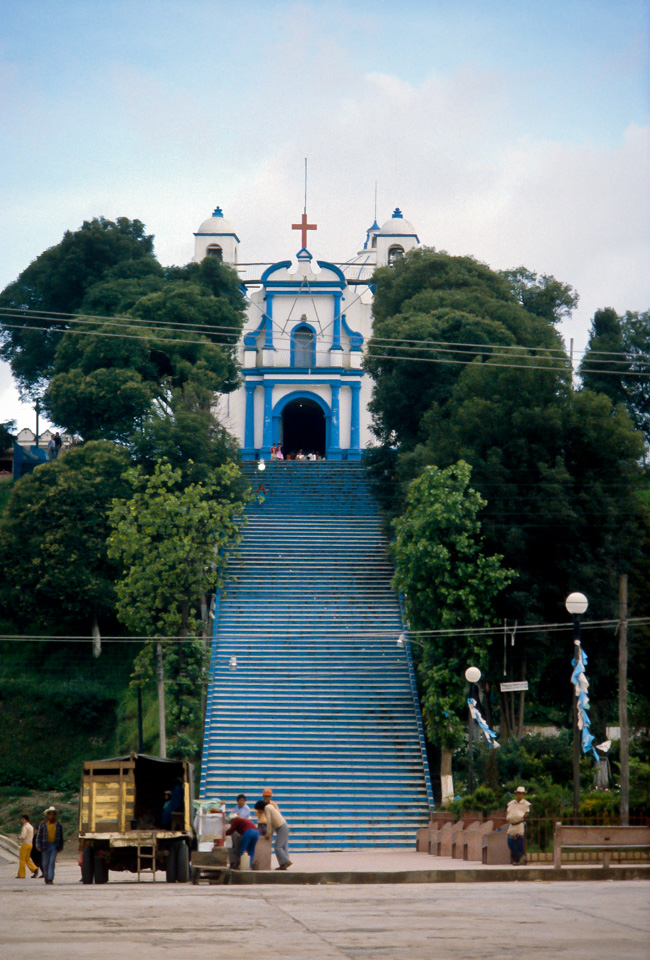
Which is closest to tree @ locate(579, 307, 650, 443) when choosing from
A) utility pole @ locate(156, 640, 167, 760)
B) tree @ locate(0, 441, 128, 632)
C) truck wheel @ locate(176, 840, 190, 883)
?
tree @ locate(0, 441, 128, 632)

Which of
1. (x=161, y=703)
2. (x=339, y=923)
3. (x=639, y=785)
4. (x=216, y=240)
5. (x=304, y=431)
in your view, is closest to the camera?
(x=339, y=923)

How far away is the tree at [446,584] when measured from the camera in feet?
87.0

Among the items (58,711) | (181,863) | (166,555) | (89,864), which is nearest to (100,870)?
(89,864)

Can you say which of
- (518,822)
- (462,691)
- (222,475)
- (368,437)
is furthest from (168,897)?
(368,437)

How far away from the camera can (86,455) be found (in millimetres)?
36406

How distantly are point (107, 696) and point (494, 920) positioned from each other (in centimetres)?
2592

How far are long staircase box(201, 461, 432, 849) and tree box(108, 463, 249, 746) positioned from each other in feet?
2.96

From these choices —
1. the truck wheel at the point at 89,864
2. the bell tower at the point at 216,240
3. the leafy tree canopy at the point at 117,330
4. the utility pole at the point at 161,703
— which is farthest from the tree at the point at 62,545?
the bell tower at the point at 216,240

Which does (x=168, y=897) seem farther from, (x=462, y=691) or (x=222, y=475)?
(x=222, y=475)

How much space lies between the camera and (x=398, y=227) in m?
59.4

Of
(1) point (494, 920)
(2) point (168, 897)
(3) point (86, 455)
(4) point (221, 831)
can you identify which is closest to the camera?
(1) point (494, 920)

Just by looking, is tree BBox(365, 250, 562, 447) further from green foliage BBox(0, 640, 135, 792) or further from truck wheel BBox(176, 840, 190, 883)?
truck wheel BBox(176, 840, 190, 883)

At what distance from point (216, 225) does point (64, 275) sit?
12.1 m

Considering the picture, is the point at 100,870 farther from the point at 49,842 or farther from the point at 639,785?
the point at 639,785
